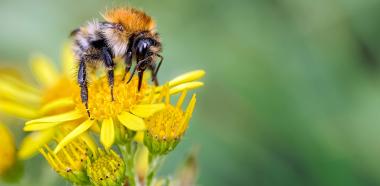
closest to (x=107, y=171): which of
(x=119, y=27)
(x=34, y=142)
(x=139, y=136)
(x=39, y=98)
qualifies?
(x=139, y=136)

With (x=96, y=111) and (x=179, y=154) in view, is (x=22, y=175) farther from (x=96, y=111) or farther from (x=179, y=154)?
(x=179, y=154)

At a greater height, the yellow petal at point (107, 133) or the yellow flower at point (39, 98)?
the yellow flower at point (39, 98)

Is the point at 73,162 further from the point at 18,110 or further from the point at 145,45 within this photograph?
the point at 18,110

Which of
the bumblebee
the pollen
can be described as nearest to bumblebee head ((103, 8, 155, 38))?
the bumblebee

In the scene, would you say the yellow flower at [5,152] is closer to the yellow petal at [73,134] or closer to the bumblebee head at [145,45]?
the yellow petal at [73,134]

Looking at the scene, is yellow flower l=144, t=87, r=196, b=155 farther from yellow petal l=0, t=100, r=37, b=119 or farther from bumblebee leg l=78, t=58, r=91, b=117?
yellow petal l=0, t=100, r=37, b=119

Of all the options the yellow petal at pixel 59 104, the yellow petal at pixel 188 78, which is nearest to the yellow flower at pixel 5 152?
the yellow petal at pixel 59 104

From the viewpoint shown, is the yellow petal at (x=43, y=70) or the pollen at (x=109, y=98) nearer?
the pollen at (x=109, y=98)
